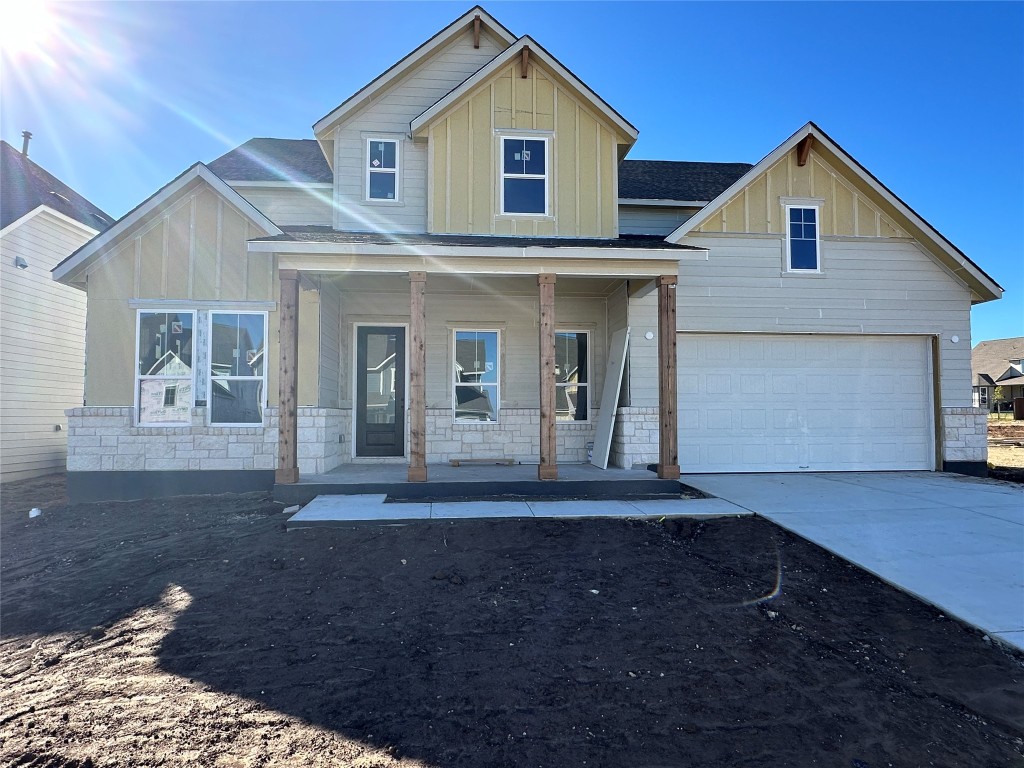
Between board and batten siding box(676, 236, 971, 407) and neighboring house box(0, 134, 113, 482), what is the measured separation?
12120 millimetres

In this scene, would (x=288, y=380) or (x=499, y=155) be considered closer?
(x=288, y=380)

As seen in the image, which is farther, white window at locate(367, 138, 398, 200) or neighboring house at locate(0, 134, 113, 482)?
neighboring house at locate(0, 134, 113, 482)

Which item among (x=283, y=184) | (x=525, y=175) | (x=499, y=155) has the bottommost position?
(x=525, y=175)

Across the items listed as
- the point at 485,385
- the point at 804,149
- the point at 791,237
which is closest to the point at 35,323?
the point at 485,385

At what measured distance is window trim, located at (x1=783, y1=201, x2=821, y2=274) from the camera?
392 inches

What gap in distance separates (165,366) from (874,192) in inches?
478

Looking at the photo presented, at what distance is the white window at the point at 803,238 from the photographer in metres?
10.0

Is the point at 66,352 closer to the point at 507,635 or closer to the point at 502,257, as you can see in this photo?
the point at 502,257

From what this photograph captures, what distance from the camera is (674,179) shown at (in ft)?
39.9

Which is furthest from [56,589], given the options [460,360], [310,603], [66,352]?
[66,352]

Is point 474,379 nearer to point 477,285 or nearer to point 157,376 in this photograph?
point 477,285

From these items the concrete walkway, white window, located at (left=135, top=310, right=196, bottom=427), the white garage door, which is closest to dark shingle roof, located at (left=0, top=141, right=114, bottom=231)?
white window, located at (left=135, top=310, right=196, bottom=427)

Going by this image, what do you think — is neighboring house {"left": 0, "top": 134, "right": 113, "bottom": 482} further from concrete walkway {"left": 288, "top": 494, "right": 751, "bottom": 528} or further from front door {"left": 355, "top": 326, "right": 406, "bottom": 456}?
concrete walkway {"left": 288, "top": 494, "right": 751, "bottom": 528}

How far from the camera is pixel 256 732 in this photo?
108 inches
